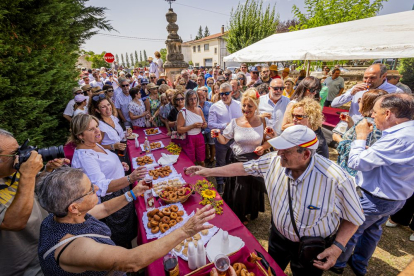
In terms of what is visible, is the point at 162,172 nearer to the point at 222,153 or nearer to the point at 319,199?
the point at 222,153

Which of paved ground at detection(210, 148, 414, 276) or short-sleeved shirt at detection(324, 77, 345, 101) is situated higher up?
short-sleeved shirt at detection(324, 77, 345, 101)

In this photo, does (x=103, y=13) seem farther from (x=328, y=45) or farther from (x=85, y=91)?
(x=328, y=45)

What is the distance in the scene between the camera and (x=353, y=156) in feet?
7.10

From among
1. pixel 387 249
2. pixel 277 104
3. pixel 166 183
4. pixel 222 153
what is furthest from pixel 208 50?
pixel 387 249

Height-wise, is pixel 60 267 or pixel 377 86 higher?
pixel 377 86

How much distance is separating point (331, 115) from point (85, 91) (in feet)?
28.0

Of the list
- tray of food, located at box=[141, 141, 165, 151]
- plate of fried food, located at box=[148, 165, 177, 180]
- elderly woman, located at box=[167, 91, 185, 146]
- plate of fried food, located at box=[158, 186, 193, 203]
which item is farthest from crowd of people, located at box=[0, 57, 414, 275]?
Answer: elderly woman, located at box=[167, 91, 185, 146]

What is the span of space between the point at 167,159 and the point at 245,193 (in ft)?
5.32

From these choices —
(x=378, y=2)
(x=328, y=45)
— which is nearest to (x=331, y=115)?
(x=328, y=45)

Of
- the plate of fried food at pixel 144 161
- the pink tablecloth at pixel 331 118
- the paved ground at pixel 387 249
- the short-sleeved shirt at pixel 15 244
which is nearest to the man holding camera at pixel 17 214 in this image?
the short-sleeved shirt at pixel 15 244

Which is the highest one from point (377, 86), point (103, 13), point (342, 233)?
point (103, 13)

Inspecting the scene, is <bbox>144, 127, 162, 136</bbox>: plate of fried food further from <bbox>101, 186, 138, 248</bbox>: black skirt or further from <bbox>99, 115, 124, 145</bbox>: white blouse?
<bbox>101, 186, 138, 248</bbox>: black skirt

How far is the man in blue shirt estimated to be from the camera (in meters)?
1.99

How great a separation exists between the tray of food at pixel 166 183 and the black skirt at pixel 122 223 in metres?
0.49
